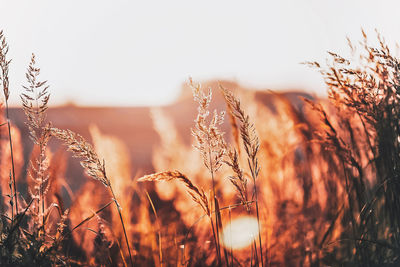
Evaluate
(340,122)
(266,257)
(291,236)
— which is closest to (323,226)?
(291,236)

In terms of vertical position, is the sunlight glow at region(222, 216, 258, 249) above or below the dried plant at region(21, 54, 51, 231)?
below

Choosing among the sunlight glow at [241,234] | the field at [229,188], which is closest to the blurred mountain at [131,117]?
the field at [229,188]

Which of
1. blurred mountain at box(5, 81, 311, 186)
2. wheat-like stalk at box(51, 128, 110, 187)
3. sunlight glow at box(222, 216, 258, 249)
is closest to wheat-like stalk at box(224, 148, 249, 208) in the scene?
sunlight glow at box(222, 216, 258, 249)

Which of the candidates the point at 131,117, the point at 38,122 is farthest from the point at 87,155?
the point at 131,117

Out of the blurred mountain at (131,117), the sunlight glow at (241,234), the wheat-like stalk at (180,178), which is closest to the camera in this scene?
the wheat-like stalk at (180,178)

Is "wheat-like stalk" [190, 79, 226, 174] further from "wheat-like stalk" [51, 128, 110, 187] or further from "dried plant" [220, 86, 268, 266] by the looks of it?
"wheat-like stalk" [51, 128, 110, 187]

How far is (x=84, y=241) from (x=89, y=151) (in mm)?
424

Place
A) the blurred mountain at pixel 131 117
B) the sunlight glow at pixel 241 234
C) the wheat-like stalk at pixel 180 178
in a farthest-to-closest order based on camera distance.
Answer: the blurred mountain at pixel 131 117 → the sunlight glow at pixel 241 234 → the wheat-like stalk at pixel 180 178

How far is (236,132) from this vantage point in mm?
1079

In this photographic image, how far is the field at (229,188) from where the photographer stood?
0.88 metres

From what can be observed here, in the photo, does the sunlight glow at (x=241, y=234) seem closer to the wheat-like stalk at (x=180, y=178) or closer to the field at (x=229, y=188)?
the field at (x=229, y=188)

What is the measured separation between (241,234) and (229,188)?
20 cm

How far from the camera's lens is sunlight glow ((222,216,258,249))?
97 centimetres

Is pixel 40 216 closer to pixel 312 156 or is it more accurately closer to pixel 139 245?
pixel 139 245
